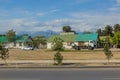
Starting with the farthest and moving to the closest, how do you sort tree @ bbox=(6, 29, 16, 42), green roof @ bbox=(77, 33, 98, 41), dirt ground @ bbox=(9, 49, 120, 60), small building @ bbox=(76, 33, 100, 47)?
tree @ bbox=(6, 29, 16, 42), green roof @ bbox=(77, 33, 98, 41), small building @ bbox=(76, 33, 100, 47), dirt ground @ bbox=(9, 49, 120, 60)

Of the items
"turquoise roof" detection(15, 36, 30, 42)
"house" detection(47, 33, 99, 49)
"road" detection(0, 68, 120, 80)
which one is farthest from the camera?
"turquoise roof" detection(15, 36, 30, 42)

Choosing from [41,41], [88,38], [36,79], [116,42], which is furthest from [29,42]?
[36,79]

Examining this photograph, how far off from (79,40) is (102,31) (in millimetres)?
43198

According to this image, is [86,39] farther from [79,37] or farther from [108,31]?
[108,31]

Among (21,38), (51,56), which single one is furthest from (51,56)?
(21,38)

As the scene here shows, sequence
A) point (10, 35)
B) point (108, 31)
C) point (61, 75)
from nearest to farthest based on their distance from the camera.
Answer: point (61, 75) < point (10, 35) < point (108, 31)

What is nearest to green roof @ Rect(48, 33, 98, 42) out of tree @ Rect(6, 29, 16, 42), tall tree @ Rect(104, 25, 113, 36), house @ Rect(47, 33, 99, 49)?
house @ Rect(47, 33, 99, 49)

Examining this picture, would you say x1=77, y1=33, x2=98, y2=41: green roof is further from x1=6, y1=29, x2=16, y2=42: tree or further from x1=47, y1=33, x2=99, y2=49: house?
x1=6, y1=29, x2=16, y2=42: tree

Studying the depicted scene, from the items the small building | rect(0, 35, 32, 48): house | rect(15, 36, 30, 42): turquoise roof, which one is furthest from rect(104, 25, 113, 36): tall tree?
rect(15, 36, 30, 42): turquoise roof

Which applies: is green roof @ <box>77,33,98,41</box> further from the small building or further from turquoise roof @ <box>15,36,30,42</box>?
turquoise roof @ <box>15,36,30,42</box>

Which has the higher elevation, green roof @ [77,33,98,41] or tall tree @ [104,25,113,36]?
tall tree @ [104,25,113,36]

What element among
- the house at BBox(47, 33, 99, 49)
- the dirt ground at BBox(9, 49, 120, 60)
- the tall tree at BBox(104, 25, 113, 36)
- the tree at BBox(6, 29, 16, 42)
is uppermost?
the tall tree at BBox(104, 25, 113, 36)

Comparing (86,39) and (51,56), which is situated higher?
(86,39)

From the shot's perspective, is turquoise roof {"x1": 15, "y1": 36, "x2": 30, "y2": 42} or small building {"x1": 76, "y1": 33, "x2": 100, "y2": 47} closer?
small building {"x1": 76, "y1": 33, "x2": 100, "y2": 47}
